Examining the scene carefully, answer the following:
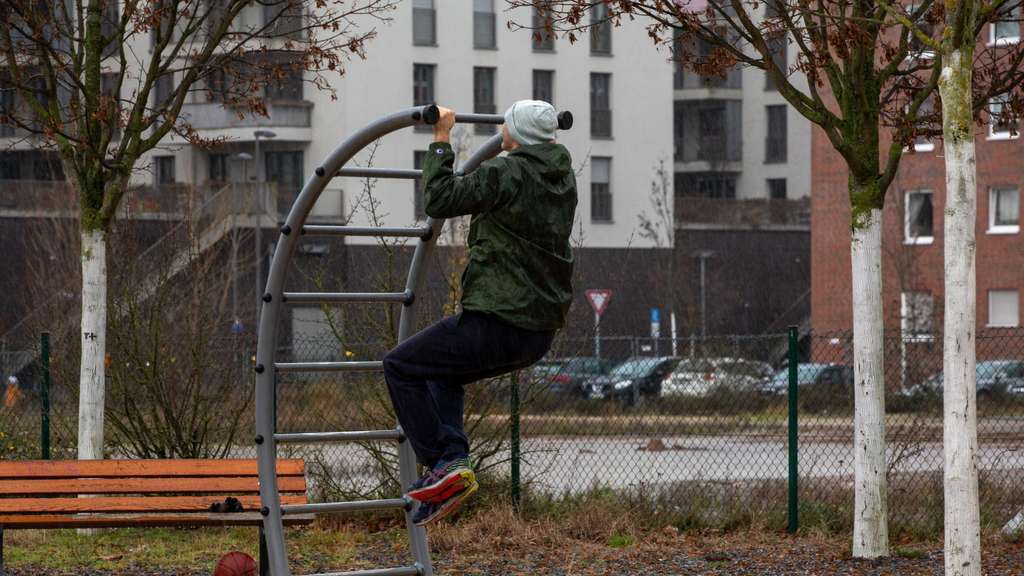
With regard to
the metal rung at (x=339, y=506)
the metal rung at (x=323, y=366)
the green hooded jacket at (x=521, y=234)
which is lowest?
the metal rung at (x=339, y=506)

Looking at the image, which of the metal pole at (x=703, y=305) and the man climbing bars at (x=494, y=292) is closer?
the man climbing bars at (x=494, y=292)

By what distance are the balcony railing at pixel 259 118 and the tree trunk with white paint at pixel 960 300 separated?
42.7 meters

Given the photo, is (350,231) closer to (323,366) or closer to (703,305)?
(323,366)

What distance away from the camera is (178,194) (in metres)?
38.9

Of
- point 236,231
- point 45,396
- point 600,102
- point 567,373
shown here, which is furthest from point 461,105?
point 45,396

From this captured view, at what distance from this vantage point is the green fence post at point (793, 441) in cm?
1152

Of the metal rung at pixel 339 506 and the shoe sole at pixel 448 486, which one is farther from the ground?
the shoe sole at pixel 448 486

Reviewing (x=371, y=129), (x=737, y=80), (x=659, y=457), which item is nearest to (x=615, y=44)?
(x=737, y=80)

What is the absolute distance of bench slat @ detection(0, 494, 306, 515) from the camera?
805 centimetres

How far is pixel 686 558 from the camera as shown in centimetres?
1029

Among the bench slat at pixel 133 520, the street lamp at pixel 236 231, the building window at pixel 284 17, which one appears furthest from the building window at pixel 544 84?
the bench slat at pixel 133 520

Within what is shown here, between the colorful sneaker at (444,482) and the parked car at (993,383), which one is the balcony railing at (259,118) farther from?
the colorful sneaker at (444,482)

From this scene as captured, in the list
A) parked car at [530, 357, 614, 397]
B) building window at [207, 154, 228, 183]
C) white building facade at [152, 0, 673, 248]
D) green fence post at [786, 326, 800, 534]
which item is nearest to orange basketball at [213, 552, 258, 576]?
parked car at [530, 357, 614, 397]

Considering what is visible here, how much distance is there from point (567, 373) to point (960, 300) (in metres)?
8.78
